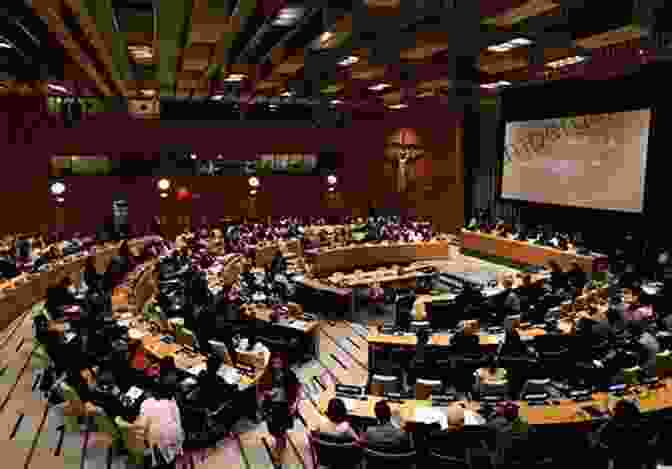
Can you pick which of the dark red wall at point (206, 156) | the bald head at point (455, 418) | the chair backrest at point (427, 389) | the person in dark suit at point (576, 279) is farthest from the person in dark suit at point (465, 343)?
the dark red wall at point (206, 156)

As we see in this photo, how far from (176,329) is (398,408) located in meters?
5.82

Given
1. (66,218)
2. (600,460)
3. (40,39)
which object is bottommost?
(600,460)

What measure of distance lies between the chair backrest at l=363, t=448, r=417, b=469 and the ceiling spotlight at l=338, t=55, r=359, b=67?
9.52 metres

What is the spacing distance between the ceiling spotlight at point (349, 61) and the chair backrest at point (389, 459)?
31.2 ft

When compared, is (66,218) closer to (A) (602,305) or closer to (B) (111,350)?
(B) (111,350)

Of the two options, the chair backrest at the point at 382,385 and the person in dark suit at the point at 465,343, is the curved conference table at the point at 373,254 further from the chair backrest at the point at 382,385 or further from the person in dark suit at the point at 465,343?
the chair backrest at the point at 382,385

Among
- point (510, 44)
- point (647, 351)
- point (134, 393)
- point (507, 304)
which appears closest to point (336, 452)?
point (134, 393)

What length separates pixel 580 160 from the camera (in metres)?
20.5

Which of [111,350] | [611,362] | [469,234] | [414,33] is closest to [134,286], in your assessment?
[111,350]

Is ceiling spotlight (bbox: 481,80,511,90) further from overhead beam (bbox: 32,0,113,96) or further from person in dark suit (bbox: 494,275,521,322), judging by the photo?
overhead beam (bbox: 32,0,113,96)

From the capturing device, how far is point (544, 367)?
10.1 meters

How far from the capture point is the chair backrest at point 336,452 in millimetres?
6672

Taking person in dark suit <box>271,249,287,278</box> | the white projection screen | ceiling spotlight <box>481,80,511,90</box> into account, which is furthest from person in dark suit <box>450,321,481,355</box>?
the white projection screen

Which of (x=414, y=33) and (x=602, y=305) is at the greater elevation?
(x=414, y=33)
